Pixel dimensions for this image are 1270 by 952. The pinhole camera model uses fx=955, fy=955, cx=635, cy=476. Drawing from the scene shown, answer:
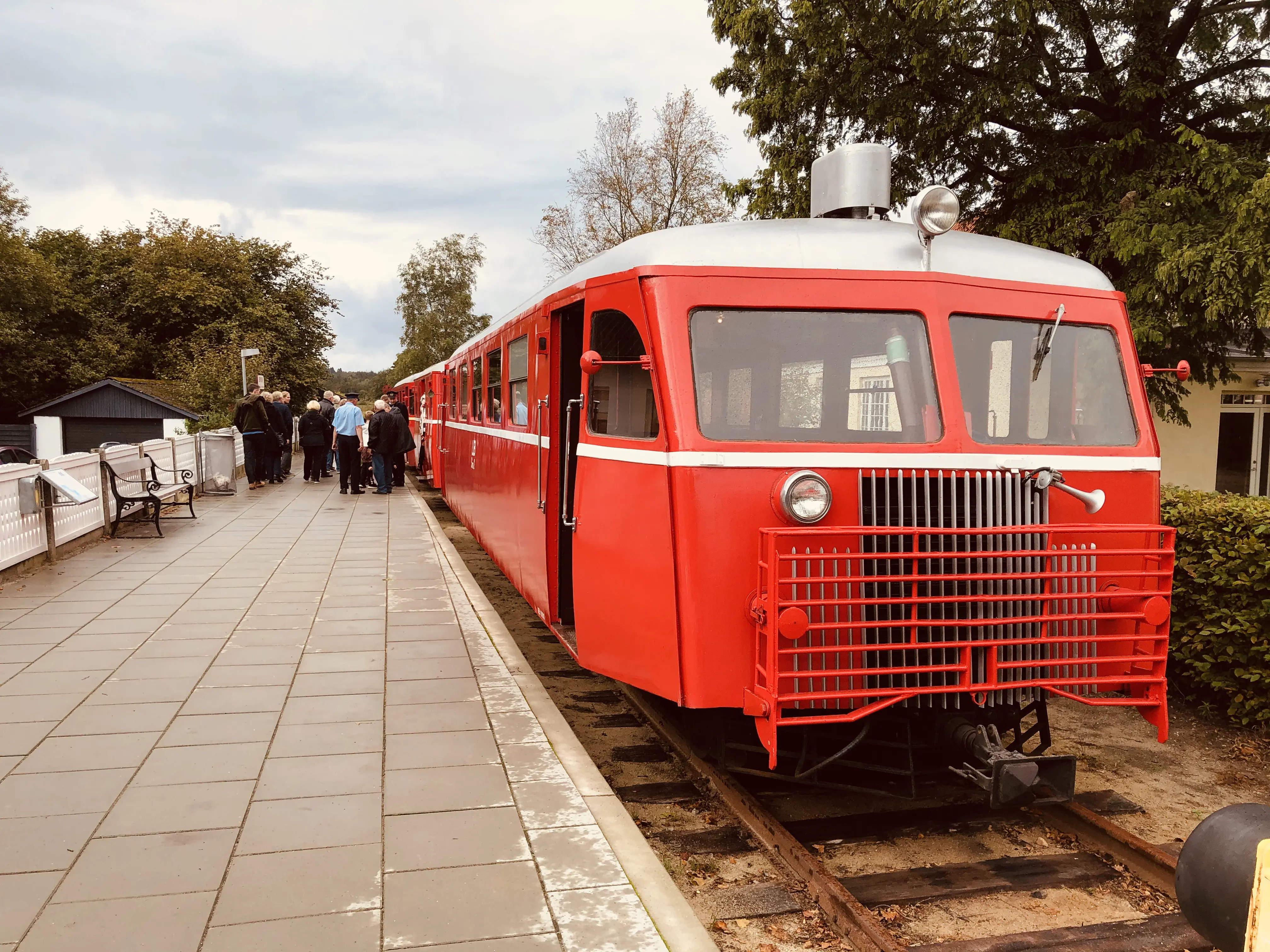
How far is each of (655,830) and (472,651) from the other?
2.73 metres

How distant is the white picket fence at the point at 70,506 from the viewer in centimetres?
921

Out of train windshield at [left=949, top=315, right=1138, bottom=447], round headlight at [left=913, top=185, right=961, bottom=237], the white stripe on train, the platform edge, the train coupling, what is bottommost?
the platform edge

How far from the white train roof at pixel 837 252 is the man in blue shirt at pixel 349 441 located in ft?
45.7

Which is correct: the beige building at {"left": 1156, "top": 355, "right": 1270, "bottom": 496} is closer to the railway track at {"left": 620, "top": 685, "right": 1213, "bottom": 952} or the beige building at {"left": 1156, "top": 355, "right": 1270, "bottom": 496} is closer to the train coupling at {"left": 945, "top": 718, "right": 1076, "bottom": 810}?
the railway track at {"left": 620, "top": 685, "right": 1213, "bottom": 952}

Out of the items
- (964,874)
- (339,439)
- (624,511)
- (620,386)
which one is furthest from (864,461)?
(339,439)

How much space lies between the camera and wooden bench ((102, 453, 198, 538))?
39.7 feet

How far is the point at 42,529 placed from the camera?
10078 mm

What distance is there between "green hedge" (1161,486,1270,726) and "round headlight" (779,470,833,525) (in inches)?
127

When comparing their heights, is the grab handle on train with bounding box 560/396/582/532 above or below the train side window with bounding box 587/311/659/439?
below

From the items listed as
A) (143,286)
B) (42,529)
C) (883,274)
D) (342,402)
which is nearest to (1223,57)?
(883,274)

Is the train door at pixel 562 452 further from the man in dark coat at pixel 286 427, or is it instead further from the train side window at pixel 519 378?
the man in dark coat at pixel 286 427

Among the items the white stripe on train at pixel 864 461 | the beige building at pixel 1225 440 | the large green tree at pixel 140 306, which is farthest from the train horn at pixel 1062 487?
the large green tree at pixel 140 306

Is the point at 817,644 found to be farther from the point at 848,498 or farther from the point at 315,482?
the point at 315,482

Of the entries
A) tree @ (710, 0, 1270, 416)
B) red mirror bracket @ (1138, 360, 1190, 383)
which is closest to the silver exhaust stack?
red mirror bracket @ (1138, 360, 1190, 383)
